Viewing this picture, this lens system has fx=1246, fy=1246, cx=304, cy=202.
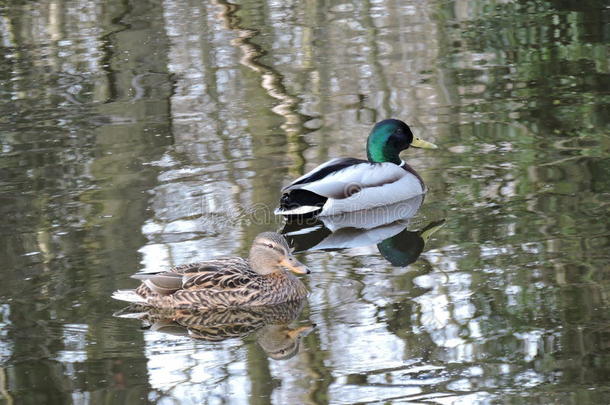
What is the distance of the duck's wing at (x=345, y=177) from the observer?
931 centimetres

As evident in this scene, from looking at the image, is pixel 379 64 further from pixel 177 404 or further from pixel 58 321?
pixel 177 404

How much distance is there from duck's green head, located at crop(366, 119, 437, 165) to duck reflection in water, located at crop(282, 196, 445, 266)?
2.33ft

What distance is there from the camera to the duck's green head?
10.2 m

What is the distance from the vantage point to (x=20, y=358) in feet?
21.6

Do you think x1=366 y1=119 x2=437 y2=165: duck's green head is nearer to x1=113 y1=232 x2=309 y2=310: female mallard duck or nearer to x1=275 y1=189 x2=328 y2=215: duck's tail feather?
x1=275 y1=189 x2=328 y2=215: duck's tail feather

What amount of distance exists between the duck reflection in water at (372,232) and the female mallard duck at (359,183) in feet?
0.23

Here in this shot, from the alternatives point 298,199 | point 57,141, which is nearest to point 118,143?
point 57,141

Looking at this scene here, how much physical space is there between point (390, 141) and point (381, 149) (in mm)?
99

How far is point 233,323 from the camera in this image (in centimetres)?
719

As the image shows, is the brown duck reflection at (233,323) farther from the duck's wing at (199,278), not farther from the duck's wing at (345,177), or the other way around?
the duck's wing at (345,177)

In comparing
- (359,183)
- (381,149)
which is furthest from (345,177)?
(381,149)

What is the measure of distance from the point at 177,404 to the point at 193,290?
1512 millimetres

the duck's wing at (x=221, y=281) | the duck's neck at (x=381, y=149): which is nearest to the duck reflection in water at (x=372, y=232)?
the duck's neck at (x=381, y=149)

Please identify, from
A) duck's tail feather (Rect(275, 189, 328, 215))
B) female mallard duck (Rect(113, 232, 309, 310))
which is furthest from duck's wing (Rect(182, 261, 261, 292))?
duck's tail feather (Rect(275, 189, 328, 215))
